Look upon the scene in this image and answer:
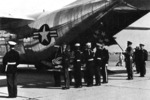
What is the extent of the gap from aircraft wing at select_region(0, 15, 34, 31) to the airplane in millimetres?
1598

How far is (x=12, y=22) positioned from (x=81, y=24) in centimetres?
670

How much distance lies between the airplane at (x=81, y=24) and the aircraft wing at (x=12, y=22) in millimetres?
1598

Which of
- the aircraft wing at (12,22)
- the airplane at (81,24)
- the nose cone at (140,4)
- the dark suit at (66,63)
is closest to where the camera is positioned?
the dark suit at (66,63)

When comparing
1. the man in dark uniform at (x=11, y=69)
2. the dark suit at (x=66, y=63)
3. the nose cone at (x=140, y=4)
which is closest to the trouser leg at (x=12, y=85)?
the man in dark uniform at (x=11, y=69)

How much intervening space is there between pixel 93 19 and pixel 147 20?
14578 mm

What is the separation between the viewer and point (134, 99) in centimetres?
749

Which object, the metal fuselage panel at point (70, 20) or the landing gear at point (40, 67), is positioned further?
the landing gear at point (40, 67)

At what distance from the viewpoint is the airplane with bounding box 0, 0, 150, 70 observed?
11.8 metres

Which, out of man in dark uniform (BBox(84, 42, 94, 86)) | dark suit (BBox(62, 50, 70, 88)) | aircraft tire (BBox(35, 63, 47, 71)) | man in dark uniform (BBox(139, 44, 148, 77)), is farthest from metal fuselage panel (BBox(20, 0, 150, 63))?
dark suit (BBox(62, 50, 70, 88))

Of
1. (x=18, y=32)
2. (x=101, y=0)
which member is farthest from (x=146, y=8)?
(x=18, y=32)

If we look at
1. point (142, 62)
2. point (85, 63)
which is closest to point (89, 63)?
point (85, 63)

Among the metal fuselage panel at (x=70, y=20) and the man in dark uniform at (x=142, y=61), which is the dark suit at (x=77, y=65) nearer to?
the metal fuselage panel at (x=70, y=20)

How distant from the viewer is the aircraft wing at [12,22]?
1655 cm

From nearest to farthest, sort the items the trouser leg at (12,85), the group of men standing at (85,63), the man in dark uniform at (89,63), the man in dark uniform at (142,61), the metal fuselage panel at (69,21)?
1. the trouser leg at (12,85)
2. the group of men standing at (85,63)
3. the man in dark uniform at (89,63)
4. the metal fuselage panel at (69,21)
5. the man in dark uniform at (142,61)
